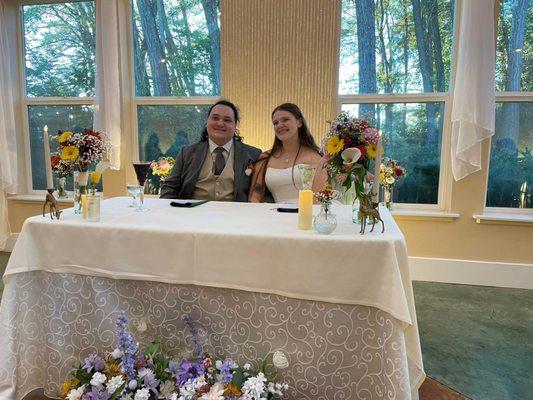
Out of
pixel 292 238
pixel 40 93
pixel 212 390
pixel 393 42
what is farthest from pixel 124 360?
pixel 40 93

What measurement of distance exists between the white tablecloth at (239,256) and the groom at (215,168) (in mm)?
725

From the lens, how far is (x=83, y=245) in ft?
4.51

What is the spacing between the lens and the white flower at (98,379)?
1199mm

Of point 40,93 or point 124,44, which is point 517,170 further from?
point 40,93

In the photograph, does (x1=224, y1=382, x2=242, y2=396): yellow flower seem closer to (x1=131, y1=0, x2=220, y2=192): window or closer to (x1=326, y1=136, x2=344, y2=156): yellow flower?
(x1=326, y1=136, x2=344, y2=156): yellow flower

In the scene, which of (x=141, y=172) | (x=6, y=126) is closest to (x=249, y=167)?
(x=141, y=172)

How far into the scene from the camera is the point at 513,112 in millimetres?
3014

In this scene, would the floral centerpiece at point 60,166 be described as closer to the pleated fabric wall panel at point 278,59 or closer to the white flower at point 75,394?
the white flower at point 75,394

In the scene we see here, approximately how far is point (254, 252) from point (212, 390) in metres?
0.43

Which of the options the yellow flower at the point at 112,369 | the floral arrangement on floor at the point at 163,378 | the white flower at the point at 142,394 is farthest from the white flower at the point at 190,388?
the yellow flower at the point at 112,369

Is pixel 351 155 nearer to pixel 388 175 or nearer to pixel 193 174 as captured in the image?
pixel 193 174

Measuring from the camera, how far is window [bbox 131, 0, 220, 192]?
344cm

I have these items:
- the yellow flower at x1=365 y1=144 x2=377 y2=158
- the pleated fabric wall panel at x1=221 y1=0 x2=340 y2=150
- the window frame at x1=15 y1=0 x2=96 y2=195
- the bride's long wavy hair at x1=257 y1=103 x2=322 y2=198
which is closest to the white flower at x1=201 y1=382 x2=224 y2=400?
the yellow flower at x1=365 y1=144 x2=377 y2=158

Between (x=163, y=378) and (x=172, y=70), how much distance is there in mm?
2924
